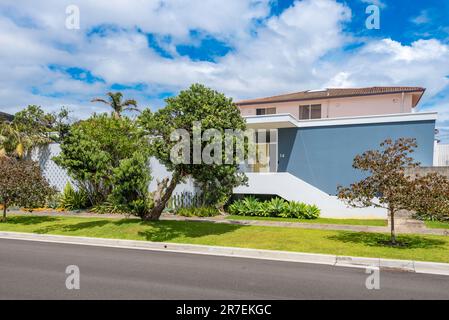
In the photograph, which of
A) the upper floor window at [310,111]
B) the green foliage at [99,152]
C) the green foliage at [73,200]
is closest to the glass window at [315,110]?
the upper floor window at [310,111]

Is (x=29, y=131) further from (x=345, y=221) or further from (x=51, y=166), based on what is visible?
(x=345, y=221)

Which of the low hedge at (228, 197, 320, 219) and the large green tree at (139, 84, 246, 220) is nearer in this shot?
the large green tree at (139, 84, 246, 220)

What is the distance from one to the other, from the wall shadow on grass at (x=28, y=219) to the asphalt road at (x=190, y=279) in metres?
6.06

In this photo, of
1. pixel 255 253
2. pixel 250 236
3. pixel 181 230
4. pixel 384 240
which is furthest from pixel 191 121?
pixel 384 240

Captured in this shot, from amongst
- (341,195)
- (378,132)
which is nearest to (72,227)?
(341,195)

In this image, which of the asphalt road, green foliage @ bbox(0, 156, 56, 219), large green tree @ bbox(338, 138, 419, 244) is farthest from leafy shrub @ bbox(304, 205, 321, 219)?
green foliage @ bbox(0, 156, 56, 219)

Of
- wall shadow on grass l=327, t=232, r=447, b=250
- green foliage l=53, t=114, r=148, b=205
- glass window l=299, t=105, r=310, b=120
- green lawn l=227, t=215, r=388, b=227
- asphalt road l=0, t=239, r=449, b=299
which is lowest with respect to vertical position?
asphalt road l=0, t=239, r=449, b=299

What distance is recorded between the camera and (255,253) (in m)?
9.70

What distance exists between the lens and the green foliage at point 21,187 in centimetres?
1418

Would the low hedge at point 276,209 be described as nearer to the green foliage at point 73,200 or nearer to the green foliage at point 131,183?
the green foliage at point 131,183

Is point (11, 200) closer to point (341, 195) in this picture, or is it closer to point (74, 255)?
point (74, 255)

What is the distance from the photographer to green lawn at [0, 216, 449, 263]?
957cm

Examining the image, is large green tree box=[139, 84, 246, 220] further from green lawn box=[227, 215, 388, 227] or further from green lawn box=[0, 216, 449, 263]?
green lawn box=[227, 215, 388, 227]

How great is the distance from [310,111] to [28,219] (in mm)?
19598
